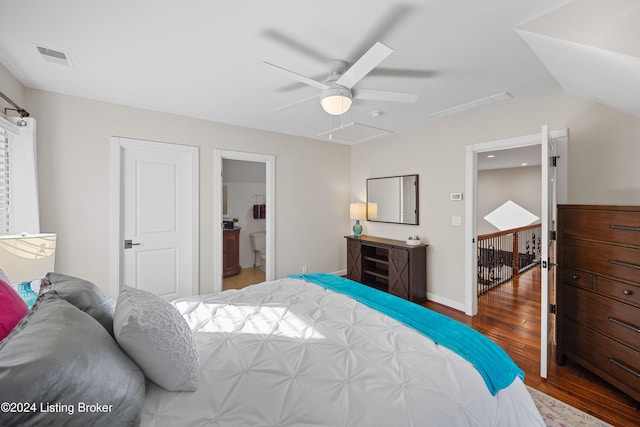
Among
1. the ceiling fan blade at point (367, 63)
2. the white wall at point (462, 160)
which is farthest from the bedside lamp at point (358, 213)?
the ceiling fan blade at point (367, 63)

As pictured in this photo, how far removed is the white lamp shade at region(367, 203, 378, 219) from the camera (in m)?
4.59

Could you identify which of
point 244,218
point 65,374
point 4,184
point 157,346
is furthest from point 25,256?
point 244,218

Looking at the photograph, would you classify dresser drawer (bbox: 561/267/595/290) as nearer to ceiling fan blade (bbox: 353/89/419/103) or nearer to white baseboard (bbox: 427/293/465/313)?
white baseboard (bbox: 427/293/465/313)

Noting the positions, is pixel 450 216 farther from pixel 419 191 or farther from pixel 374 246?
pixel 374 246

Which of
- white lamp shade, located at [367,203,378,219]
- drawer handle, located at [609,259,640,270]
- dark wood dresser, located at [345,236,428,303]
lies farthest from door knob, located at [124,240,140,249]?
drawer handle, located at [609,259,640,270]

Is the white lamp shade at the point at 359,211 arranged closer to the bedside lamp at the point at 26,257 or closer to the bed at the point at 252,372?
the bed at the point at 252,372

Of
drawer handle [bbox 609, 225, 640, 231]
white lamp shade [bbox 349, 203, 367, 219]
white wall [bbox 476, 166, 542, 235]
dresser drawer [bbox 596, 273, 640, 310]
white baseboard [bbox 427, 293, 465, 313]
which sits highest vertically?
white wall [bbox 476, 166, 542, 235]

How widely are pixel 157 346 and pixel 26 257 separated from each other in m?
1.35

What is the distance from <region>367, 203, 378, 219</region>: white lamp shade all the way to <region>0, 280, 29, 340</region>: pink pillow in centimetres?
409

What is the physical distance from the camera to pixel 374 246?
14.1ft

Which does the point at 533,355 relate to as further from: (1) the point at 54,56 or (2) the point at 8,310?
(1) the point at 54,56

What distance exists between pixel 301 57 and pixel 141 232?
2.71 metres

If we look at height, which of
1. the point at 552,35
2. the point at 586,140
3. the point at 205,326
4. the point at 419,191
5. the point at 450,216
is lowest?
the point at 205,326

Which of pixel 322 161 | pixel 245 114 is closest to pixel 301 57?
pixel 245 114
